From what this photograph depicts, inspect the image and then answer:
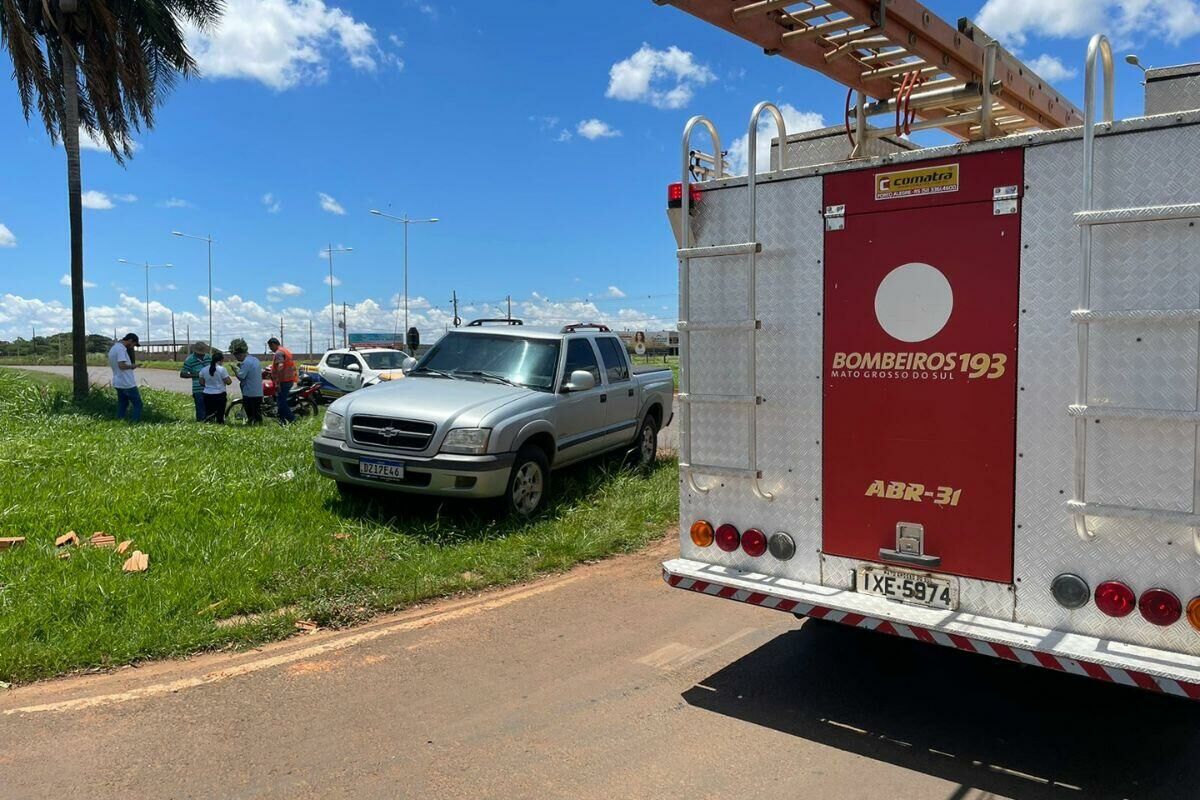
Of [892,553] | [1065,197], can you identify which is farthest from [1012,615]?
[1065,197]

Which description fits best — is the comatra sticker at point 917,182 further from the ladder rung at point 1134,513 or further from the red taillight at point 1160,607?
the red taillight at point 1160,607

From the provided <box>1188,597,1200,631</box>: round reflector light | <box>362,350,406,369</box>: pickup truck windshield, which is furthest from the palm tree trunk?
<box>1188,597,1200,631</box>: round reflector light

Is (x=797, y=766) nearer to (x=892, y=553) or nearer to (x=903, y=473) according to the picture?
(x=892, y=553)

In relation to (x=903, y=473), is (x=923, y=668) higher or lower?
lower

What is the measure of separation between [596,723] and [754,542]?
120cm

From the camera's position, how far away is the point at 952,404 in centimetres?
371

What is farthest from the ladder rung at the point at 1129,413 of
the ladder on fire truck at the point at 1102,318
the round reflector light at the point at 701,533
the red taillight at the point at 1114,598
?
the round reflector light at the point at 701,533

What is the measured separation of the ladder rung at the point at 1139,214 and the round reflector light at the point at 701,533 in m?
2.24

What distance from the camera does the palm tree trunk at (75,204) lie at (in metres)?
16.1

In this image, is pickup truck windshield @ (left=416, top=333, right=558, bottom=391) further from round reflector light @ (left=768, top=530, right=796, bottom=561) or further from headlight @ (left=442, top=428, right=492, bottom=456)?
round reflector light @ (left=768, top=530, right=796, bottom=561)

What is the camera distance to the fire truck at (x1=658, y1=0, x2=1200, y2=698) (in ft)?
10.5

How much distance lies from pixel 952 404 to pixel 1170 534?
3.09 ft

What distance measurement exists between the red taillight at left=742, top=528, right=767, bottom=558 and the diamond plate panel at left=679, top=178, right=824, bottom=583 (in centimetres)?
4

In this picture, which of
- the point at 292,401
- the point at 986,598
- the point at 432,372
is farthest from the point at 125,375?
the point at 986,598
